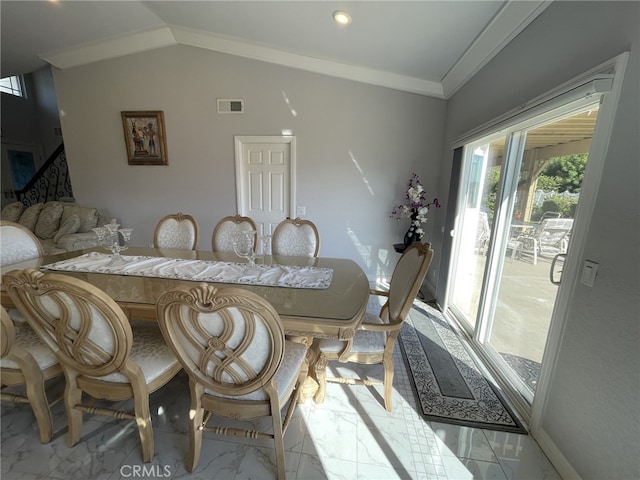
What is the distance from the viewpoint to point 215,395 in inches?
45.5

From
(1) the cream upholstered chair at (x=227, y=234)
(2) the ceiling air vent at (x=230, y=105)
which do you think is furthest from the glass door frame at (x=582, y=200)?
(2) the ceiling air vent at (x=230, y=105)

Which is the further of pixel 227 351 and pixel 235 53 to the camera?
pixel 235 53

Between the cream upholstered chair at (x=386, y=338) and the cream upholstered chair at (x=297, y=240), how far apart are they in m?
0.95

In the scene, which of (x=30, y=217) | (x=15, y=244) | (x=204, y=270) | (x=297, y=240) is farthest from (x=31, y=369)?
(x=30, y=217)

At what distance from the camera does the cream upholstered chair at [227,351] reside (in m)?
0.90

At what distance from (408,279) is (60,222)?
4.89 m

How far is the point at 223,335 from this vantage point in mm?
975

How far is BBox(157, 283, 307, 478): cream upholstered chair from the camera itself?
0.90 m

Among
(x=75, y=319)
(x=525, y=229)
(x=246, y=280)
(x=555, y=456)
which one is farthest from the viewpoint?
(x=525, y=229)

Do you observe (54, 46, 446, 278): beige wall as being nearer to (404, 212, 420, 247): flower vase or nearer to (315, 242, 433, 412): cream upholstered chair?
(404, 212, 420, 247): flower vase

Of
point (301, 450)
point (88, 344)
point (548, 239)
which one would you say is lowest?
point (301, 450)

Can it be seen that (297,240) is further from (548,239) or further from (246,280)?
(548,239)

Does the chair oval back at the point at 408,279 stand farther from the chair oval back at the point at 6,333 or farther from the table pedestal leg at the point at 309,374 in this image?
the chair oval back at the point at 6,333

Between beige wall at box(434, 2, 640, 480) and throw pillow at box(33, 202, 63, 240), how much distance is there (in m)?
5.67
